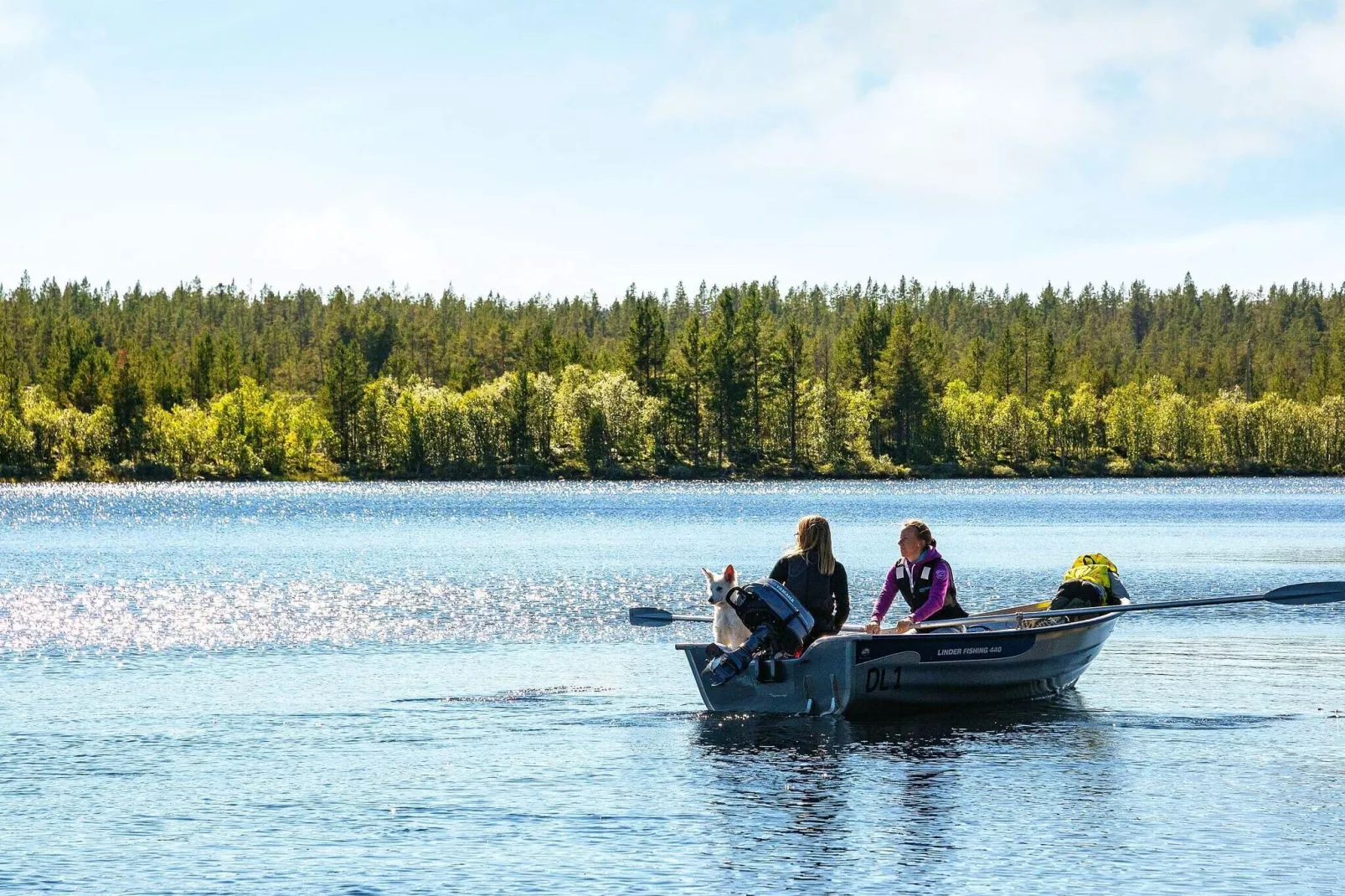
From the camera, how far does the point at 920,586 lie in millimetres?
24203

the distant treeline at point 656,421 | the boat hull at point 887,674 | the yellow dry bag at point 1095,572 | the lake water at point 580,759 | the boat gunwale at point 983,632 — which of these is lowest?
the lake water at point 580,759

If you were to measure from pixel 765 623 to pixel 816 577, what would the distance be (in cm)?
104

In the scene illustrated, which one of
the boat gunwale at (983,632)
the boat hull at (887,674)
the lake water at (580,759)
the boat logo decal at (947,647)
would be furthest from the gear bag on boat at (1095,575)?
the boat logo decal at (947,647)

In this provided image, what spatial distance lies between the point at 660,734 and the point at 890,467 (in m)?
157

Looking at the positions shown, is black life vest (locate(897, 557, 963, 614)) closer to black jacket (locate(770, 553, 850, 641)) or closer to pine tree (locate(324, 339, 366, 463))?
black jacket (locate(770, 553, 850, 641))

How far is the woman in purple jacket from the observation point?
23562 millimetres

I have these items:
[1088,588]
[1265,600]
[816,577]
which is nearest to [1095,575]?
[1088,588]

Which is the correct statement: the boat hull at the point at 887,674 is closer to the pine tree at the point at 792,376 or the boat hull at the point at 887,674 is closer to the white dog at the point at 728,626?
the white dog at the point at 728,626

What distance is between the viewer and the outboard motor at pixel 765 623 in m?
22.2

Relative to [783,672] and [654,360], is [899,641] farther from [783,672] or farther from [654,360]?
[654,360]

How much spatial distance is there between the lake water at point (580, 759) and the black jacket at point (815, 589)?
64.0 inches

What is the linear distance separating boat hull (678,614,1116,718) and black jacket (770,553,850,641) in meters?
0.50

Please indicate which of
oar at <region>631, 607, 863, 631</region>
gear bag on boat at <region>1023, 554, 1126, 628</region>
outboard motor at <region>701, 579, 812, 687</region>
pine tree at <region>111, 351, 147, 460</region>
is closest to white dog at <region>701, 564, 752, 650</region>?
outboard motor at <region>701, 579, 812, 687</region>

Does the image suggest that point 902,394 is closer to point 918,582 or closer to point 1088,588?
point 1088,588
